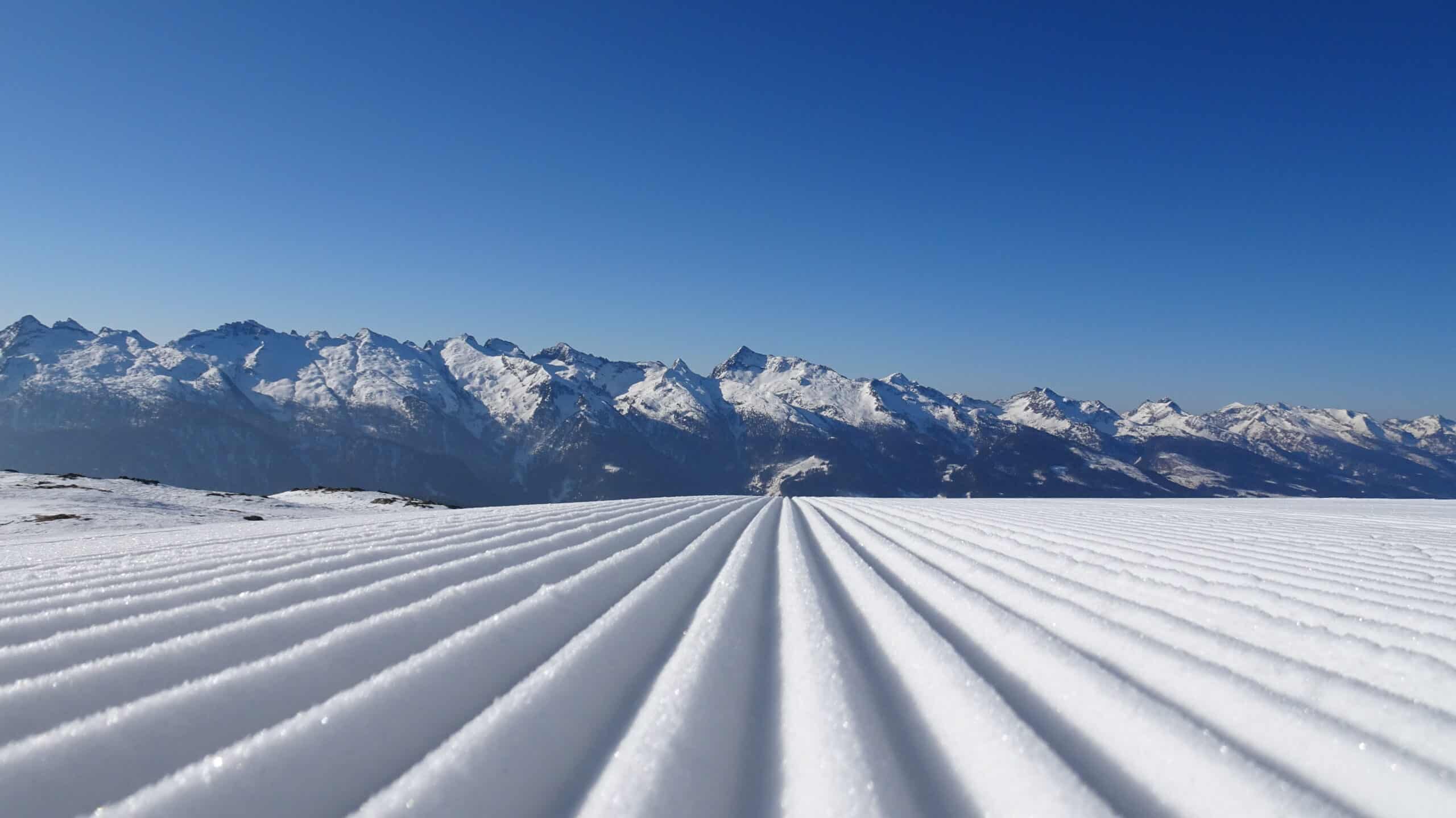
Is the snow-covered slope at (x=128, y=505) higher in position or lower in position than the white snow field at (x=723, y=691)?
lower

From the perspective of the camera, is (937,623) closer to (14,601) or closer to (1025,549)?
(1025,549)

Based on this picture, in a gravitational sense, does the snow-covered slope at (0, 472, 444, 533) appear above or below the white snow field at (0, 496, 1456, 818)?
below

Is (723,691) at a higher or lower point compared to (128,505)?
higher

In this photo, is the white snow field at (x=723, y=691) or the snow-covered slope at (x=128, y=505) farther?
the snow-covered slope at (x=128, y=505)

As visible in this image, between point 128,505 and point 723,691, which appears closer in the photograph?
point 723,691

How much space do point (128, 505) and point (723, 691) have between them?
2794 centimetres

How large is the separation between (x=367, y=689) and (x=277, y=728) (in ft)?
1.04

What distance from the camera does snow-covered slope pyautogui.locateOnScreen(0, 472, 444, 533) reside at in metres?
17.5

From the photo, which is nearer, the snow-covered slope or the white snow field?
the white snow field

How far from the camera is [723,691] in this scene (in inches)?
98.1

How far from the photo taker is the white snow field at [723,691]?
175 centimetres

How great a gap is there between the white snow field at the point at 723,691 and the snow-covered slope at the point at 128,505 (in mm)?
15599

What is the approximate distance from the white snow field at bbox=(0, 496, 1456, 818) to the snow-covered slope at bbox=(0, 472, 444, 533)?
51.2 ft

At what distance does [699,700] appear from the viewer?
2.36m
